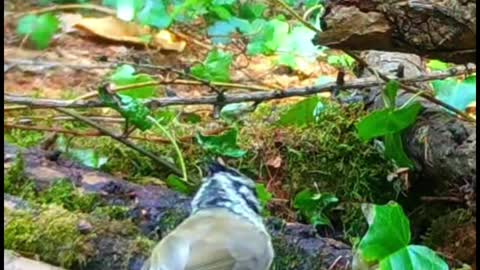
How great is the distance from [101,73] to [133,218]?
1.94 meters

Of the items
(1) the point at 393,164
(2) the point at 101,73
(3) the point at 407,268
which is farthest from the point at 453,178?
(2) the point at 101,73

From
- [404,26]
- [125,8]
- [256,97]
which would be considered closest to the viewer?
[404,26]

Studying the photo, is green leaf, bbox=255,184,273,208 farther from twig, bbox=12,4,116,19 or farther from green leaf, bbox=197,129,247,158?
twig, bbox=12,4,116,19

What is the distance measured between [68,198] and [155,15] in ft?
4.80

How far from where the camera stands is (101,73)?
4.49 metres

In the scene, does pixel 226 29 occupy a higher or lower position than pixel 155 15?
lower

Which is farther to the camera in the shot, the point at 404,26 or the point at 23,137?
the point at 23,137

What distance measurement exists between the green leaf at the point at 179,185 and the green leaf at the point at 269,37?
4.06 feet

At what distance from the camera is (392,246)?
2164mm

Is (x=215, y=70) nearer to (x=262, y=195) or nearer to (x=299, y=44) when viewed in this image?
(x=262, y=195)

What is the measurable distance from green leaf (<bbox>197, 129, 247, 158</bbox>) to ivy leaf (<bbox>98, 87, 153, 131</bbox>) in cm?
16

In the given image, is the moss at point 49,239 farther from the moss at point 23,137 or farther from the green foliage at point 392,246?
the moss at point 23,137

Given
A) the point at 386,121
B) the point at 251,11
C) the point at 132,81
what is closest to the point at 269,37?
the point at 251,11

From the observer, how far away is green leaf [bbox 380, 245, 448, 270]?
2.14 m
